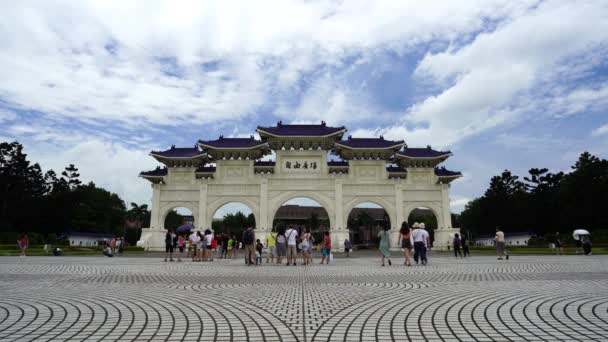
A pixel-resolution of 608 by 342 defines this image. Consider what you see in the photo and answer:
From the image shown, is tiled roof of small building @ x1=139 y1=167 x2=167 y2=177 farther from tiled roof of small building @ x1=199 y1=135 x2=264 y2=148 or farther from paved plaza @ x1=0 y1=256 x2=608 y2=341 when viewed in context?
paved plaza @ x1=0 y1=256 x2=608 y2=341

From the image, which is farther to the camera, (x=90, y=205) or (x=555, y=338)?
(x=90, y=205)

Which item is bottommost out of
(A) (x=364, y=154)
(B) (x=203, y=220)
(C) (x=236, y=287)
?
(C) (x=236, y=287)

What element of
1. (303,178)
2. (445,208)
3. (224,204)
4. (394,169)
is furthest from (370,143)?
(224,204)

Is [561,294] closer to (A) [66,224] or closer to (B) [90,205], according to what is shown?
(A) [66,224]

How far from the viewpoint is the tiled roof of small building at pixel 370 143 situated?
38.0 meters

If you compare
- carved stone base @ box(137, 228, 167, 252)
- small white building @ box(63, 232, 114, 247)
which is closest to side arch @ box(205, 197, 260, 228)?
carved stone base @ box(137, 228, 167, 252)

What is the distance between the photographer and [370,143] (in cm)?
3872

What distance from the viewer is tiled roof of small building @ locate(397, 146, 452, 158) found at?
38250mm

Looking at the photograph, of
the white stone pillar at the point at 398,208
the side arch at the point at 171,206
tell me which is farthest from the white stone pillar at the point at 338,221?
the side arch at the point at 171,206

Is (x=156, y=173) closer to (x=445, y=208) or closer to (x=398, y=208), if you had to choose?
(x=398, y=208)

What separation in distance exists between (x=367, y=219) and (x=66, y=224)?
3741cm

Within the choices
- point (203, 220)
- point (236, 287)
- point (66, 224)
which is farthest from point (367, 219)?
point (236, 287)

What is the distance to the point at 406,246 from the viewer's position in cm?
1462

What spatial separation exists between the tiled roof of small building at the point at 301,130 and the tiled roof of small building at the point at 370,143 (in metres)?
1.37
